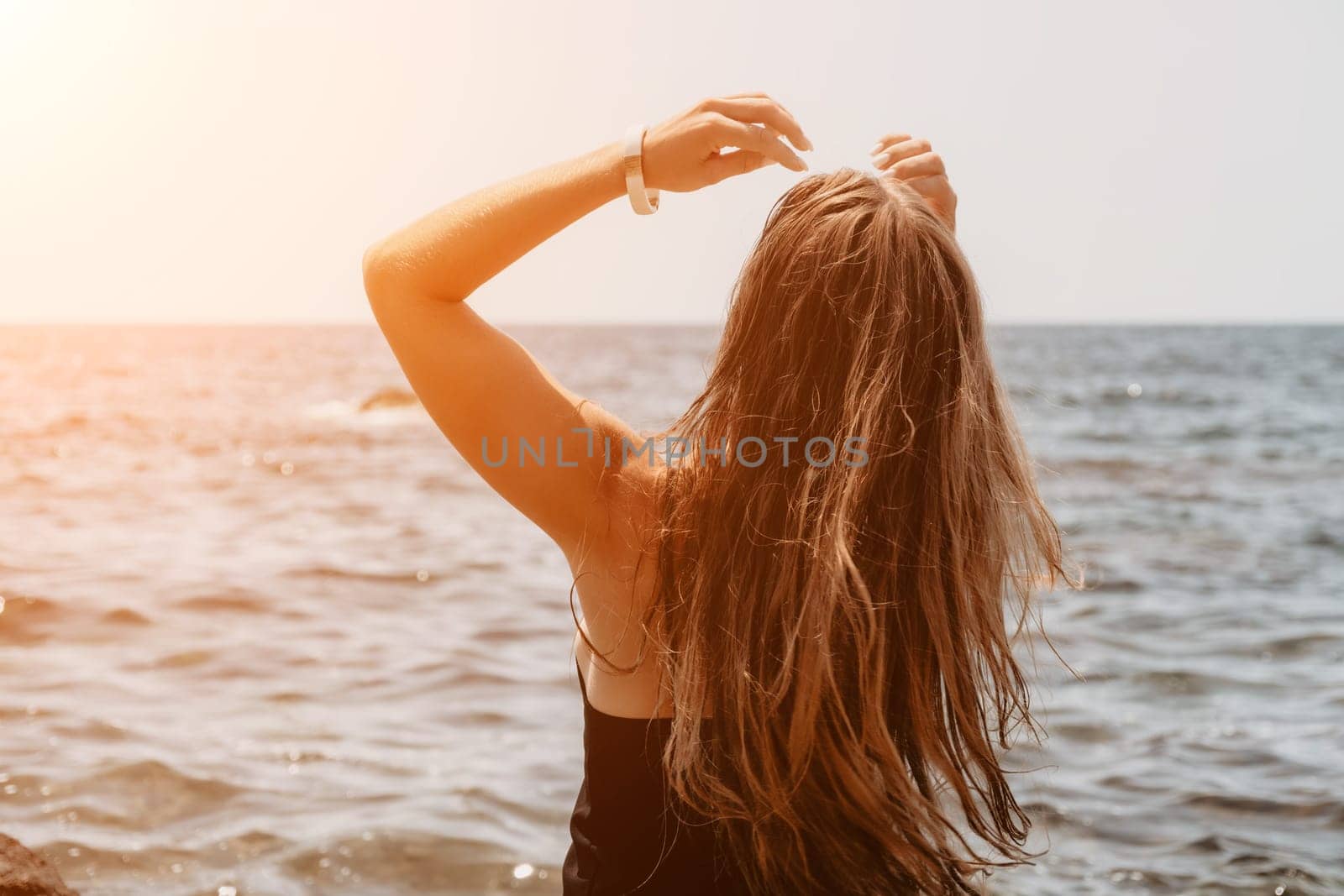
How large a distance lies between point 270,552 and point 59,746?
490 cm

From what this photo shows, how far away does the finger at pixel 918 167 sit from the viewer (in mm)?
1832

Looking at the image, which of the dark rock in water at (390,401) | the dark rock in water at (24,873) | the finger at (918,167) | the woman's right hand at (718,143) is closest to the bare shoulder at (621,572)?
the woman's right hand at (718,143)

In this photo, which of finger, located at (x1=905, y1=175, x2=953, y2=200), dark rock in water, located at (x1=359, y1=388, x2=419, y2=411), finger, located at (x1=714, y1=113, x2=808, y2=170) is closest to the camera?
finger, located at (x1=714, y1=113, x2=808, y2=170)

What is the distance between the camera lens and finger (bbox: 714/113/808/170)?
1.62m

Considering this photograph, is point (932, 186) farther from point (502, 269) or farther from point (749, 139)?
point (502, 269)

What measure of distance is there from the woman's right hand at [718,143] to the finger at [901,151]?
0.24 metres

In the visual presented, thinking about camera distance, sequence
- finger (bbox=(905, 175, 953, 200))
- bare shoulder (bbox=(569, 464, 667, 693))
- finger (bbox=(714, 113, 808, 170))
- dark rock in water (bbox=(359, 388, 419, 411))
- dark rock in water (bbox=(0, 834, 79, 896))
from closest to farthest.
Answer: finger (bbox=(714, 113, 808, 170))
bare shoulder (bbox=(569, 464, 667, 693))
finger (bbox=(905, 175, 953, 200))
dark rock in water (bbox=(0, 834, 79, 896))
dark rock in water (bbox=(359, 388, 419, 411))

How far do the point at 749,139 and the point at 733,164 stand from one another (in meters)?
0.08

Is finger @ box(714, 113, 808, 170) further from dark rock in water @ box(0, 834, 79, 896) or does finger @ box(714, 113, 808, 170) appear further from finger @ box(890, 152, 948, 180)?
dark rock in water @ box(0, 834, 79, 896)

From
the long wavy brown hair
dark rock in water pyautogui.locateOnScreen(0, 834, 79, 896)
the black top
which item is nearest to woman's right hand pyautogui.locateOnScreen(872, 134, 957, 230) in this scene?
the long wavy brown hair

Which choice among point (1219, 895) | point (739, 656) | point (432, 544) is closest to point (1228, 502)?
point (432, 544)

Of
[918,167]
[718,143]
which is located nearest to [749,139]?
[718,143]

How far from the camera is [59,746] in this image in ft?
16.6

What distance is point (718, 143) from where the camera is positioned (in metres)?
1.65
